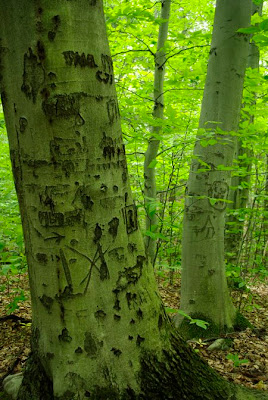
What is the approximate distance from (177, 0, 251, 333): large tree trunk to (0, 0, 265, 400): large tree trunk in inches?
84.4

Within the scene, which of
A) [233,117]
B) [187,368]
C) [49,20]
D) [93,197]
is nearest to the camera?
[49,20]

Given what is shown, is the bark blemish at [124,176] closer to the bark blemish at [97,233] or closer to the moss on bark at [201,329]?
the bark blemish at [97,233]

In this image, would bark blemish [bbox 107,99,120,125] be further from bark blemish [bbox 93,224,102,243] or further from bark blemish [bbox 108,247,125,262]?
bark blemish [bbox 108,247,125,262]

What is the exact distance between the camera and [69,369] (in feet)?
4.79

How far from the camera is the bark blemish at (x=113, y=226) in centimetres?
146

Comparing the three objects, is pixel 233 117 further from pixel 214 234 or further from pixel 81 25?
pixel 81 25

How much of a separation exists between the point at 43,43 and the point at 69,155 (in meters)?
0.47

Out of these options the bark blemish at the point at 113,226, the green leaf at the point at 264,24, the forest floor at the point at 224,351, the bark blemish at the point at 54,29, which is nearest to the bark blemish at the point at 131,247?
the bark blemish at the point at 113,226

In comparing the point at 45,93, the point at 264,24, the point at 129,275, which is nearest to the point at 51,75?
the point at 45,93

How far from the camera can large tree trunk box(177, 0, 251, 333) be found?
343 cm

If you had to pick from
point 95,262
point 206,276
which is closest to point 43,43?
point 95,262

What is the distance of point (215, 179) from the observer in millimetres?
3621

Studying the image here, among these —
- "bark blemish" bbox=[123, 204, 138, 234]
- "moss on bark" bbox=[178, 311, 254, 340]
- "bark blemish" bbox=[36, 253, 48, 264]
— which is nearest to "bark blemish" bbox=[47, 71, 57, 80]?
"bark blemish" bbox=[123, 204, 138, 234]

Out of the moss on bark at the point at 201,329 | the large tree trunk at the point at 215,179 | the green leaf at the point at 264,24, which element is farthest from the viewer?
the moss on bark at the point at 201,329
